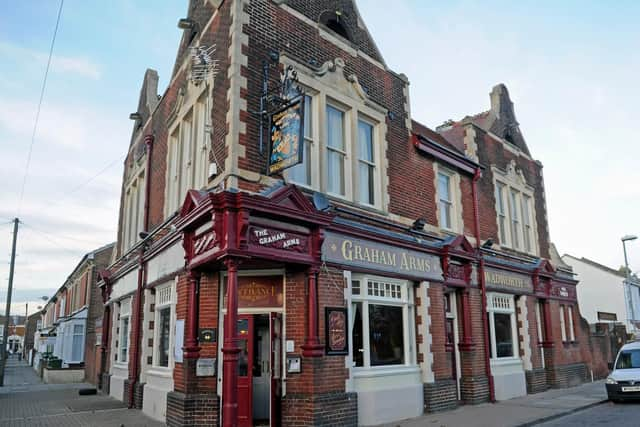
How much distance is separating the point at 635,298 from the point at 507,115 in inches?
1096

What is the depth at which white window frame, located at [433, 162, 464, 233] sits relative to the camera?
50.3 ft

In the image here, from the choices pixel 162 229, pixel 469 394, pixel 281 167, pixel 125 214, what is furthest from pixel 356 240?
pixel 125 214

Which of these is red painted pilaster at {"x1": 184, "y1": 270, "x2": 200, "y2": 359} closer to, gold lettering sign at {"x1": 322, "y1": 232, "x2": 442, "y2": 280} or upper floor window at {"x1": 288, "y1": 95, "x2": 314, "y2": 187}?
gold lettering sign at {"x1": 322, "y1": 232, "x2": 442, "y2": 280}

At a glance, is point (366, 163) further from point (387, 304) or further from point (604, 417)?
point (604, 417)

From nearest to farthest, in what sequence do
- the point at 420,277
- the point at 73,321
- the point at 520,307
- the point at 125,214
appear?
the point at 420,277, the point at 520,307, the point at 125,214, the point at 73,321

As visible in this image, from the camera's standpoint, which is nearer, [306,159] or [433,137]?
[306,159]

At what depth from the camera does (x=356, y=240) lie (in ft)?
37.8

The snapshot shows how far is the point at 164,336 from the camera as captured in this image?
42.1 feet

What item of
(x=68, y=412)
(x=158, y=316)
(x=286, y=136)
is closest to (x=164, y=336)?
(x=158, y=316)

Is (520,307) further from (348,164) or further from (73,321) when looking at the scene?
(73,321)

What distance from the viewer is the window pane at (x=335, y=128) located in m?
12.2

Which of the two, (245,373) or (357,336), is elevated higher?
(357,336)

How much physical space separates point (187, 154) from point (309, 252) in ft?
15.7

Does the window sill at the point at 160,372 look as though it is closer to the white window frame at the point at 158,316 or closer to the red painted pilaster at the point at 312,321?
the white window frame at the point at 158,316
